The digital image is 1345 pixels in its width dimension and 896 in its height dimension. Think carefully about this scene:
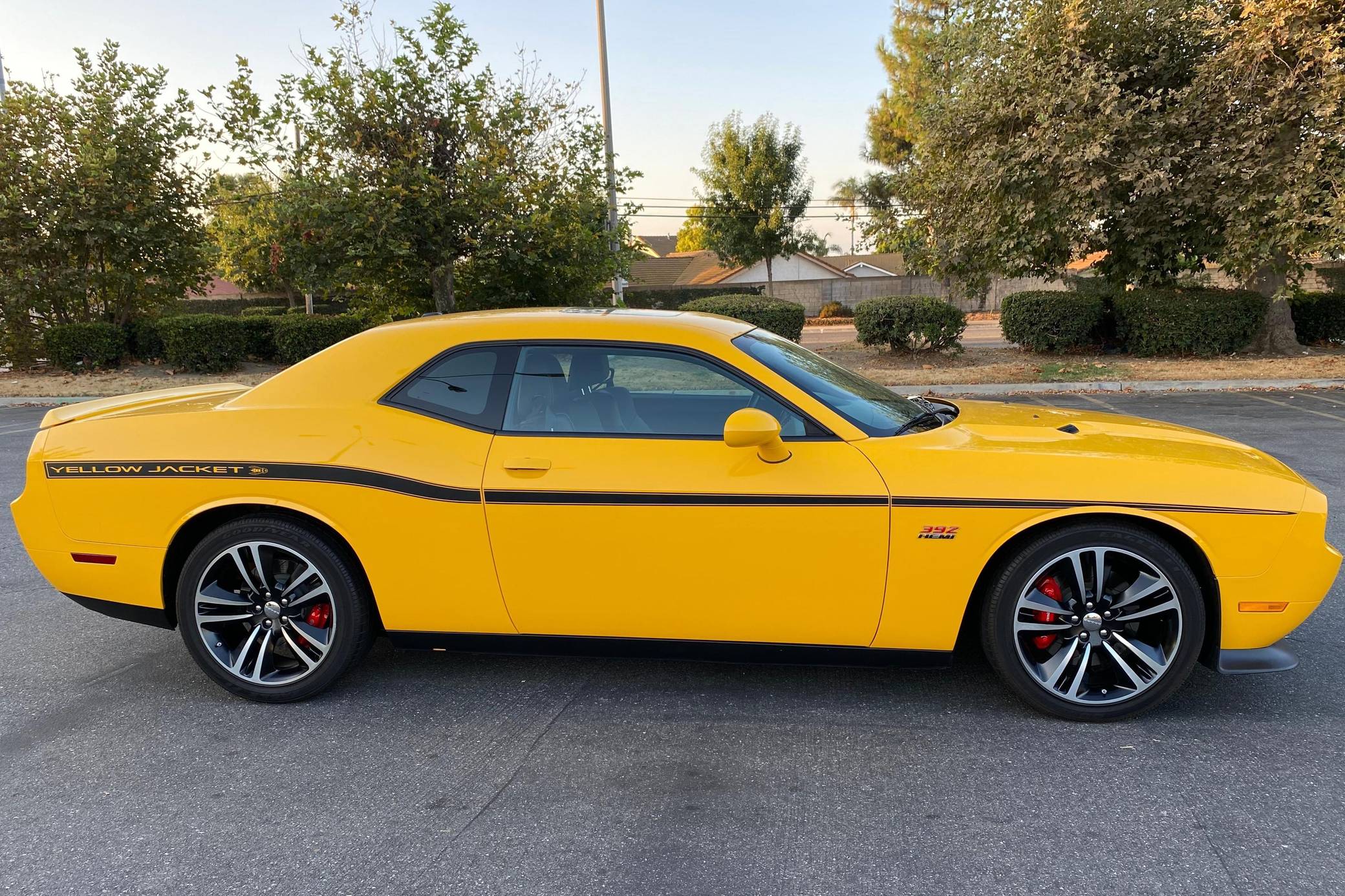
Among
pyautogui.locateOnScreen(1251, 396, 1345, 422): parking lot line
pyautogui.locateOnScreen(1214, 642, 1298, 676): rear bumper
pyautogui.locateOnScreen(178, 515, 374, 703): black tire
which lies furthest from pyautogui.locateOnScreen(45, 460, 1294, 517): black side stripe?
pyautogui.locateOnScreen(1251, 396, 1345, 422): parking lot line

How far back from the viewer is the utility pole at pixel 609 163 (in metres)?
15.0

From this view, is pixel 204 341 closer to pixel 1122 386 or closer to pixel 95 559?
pixel 95 559

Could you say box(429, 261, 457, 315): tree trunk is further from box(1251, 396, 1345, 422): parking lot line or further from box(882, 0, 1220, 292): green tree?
box(1251, 396, 1345, 422): parking lot line

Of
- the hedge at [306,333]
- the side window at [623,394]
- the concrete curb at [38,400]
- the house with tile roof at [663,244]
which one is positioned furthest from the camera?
the house with tile roof at [663,244]

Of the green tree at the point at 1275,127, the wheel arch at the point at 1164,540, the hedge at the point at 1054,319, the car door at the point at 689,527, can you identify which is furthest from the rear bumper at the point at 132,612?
the hedge at the point at 1054,319

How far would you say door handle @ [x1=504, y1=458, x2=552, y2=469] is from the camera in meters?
3.25

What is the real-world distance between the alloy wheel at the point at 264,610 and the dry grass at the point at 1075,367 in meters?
10.4

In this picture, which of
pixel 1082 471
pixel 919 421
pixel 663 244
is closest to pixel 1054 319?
pixel 919 421

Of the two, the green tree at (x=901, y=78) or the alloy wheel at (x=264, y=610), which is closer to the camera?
the alloy wheel at (x=264, y=610)

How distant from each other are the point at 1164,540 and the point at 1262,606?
395 mm

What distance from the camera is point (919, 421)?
142 inches

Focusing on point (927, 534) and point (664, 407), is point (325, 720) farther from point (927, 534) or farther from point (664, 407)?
point (927, 534)

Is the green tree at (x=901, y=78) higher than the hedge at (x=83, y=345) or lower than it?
higher

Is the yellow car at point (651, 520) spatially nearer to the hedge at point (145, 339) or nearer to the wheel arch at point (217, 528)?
the wheel arch at point (217, 528)
